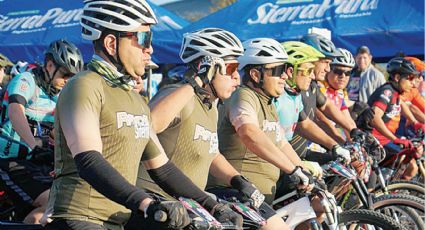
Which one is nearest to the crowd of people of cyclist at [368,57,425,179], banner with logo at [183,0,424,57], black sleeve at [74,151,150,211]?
black sleeve at [74,151,150,211]

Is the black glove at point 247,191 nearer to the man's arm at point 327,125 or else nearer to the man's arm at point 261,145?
the man's arm at point 261,145

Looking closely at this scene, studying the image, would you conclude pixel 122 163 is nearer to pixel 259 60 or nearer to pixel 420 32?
pixel 259 60

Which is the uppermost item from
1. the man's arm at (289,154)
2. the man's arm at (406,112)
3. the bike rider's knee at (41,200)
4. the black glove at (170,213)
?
the man's arm at (406,112)

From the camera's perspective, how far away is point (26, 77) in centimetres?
658

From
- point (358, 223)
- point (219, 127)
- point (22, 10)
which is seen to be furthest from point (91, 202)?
point (22, 10)

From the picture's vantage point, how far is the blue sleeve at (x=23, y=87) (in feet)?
21.2

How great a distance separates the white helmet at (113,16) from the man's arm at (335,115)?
4859 mm

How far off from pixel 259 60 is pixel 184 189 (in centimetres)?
222

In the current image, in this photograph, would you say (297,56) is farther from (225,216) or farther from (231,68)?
(225,216)

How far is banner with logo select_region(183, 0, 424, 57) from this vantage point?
45.3 ft

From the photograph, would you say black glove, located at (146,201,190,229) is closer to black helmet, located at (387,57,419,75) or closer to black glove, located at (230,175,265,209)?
black glove, located at (230,175,265,209)

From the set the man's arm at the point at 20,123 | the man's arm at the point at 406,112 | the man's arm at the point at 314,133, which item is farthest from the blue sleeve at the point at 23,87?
the man's arm at the point at 406,112

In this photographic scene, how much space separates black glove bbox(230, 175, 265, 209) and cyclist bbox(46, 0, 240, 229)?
1.01 meters

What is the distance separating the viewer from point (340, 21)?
1482cm
